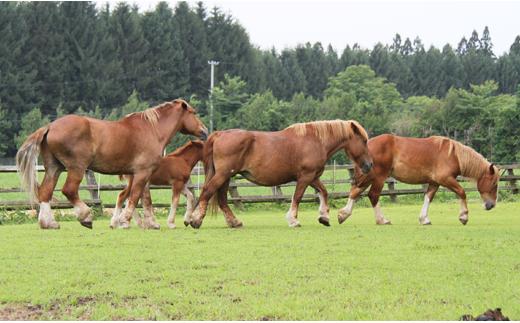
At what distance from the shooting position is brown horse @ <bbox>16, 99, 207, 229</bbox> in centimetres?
1184

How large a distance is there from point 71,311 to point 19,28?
58.4 m

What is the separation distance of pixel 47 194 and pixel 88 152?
3.00 feet

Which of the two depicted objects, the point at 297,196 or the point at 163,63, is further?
the point at 163,63

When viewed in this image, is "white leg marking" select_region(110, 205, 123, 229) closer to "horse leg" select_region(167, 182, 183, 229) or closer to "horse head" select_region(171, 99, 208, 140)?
"horse leg" select_region(167, 182, 183, 229)

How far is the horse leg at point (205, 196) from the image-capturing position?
12.6m

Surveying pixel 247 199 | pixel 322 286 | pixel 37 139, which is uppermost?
pixel 37 139

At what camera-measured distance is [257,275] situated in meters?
7.44

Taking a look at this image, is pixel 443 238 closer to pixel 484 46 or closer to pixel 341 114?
pixel 341 114

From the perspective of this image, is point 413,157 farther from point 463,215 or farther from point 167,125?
point 167,125

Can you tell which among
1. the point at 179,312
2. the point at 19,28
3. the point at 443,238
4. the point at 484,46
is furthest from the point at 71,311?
the point at 484,46

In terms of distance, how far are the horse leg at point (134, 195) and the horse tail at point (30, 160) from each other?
57.7 inches

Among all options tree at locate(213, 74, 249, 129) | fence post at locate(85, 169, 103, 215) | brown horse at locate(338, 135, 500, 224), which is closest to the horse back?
brown horse at locate(338, 135, 500, 224)

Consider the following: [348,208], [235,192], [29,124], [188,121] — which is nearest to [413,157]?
[348,208]

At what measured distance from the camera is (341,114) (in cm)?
5744
